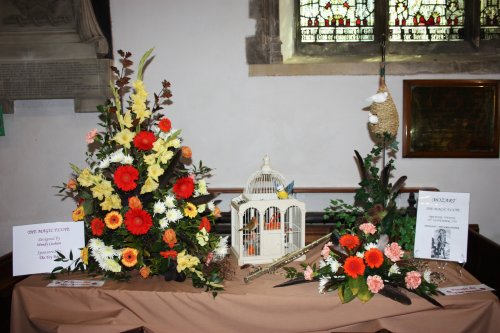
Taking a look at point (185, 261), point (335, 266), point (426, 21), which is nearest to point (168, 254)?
point (185, 261)

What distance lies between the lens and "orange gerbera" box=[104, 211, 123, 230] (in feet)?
6.66

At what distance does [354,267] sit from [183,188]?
2.87 feet

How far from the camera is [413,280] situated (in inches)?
75.6

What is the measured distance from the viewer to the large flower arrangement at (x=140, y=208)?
2061mm

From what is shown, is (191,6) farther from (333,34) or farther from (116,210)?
(116,210)

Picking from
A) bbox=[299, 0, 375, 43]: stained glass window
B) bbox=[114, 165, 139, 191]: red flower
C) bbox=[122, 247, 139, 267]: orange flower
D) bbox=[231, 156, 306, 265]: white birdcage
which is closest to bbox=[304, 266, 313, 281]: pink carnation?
bbox=[231, 156, 306, 265]: white birdcage

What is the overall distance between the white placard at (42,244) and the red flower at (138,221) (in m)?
0.37

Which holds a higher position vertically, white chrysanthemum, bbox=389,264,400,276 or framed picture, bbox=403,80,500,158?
framed picture, bbox=403,80,500,158

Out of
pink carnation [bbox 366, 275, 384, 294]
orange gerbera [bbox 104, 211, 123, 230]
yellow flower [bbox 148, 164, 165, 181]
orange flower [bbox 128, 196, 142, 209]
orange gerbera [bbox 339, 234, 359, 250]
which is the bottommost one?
pink carnation [bbox 366, 275, 384, 294]

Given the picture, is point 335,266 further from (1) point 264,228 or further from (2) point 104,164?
(2) point 104,164

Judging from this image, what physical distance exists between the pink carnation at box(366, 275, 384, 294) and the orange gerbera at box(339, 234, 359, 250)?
0.56ft

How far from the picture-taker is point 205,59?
3.62m

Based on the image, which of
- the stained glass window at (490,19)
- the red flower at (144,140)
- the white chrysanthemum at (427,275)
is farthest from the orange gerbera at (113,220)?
the stained glass window at (490,19)

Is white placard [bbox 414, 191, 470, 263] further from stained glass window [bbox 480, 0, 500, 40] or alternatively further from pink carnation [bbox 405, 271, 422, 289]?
stained glass window [bbox 480, 0, 500, 40]
